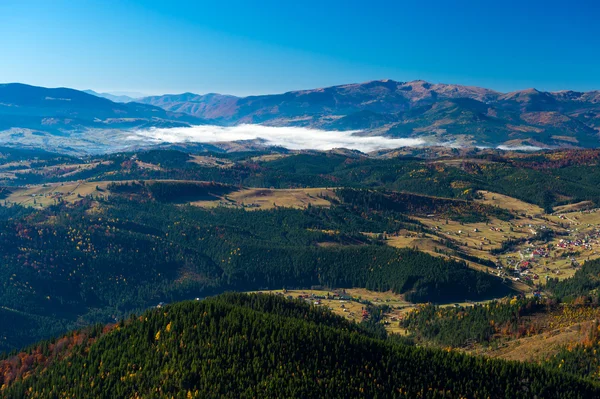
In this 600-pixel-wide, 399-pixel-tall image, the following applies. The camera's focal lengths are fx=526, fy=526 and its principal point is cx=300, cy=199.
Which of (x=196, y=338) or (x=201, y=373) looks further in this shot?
(x=196, y=338)

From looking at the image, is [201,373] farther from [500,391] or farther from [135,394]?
[500,391]

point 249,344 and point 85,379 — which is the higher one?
point 249,344

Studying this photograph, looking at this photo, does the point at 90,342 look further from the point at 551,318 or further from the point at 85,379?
the point at 551,318

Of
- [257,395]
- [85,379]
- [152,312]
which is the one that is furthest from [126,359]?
[257,395]

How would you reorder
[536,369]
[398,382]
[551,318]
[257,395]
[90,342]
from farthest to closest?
[551,318] → [90,342] → [536,369] → [398,382] → [257,395]

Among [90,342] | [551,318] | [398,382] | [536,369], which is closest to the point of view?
[398,382]

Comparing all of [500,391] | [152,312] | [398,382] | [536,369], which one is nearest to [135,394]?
[152,312]
